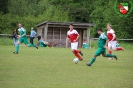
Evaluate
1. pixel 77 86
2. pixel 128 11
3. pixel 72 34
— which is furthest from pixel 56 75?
pixel 128 11

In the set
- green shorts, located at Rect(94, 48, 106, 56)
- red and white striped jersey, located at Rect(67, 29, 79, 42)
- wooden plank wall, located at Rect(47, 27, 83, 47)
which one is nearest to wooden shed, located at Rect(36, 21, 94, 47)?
wooden plank wall, located at Rect(47, 27, 83, 47)

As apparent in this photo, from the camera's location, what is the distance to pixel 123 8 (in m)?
64.6

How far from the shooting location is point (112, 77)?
14.1 meters

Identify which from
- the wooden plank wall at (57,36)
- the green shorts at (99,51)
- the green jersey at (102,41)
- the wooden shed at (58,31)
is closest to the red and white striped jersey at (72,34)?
the green jersey at (102,41)

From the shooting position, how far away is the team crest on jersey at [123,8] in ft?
206

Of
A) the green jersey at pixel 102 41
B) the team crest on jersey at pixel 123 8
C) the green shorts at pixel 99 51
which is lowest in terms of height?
the green shorts at pixel 99 51

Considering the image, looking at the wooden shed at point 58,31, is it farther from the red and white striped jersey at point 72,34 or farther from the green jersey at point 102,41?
the green jersey at point 102,41

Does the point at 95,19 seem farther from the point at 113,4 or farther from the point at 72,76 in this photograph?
the point at 72,76

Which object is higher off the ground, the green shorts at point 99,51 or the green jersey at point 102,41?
the green jersey at point 102,41

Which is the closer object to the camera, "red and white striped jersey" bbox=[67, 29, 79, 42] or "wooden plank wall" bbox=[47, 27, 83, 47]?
"red and white striped jersey" bbox=[67, 29, 79, 42]

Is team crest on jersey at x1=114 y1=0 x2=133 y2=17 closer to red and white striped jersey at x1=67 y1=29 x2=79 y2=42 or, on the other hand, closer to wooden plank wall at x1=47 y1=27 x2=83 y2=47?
wooden plank wall at x1=47 y1=27 x2=83 y2=47

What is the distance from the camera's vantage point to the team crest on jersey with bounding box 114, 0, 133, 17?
62.8 m

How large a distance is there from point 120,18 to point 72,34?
140ft

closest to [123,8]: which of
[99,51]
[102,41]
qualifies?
[102,41]
